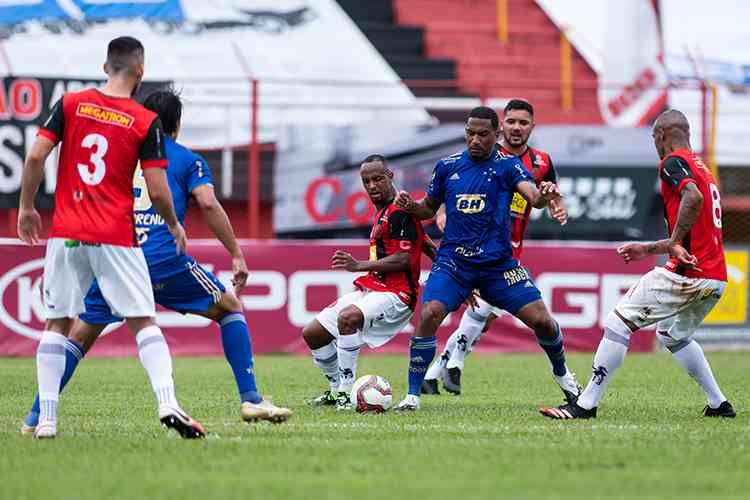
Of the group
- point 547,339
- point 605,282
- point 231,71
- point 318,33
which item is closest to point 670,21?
point 318,33

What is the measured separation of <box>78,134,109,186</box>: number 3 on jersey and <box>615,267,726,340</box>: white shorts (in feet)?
12.4

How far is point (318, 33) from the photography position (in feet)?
86.2

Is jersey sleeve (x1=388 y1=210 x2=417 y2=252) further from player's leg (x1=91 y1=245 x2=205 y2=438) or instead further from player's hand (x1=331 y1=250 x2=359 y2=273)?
player's leg (x1=91 y1=245 x2=205 y2=438)

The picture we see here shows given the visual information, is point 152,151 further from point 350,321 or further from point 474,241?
point 350,321

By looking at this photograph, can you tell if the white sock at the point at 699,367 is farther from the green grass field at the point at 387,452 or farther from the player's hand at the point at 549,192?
the player's hand at the point at 549,192

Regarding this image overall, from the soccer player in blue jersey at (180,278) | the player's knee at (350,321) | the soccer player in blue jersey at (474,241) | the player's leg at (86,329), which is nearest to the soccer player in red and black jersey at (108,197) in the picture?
the soccer player in blue jersey at (180,278)

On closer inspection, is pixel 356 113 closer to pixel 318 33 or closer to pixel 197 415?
pixel 318 33

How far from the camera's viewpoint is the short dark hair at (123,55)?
7.31 metres

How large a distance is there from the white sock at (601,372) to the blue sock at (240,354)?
2.32 metres

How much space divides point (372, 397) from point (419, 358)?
0.44m

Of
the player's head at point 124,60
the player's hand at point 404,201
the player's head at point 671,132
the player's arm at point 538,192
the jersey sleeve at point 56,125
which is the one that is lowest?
the player's hand at point 404,201

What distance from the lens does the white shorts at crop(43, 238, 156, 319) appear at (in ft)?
23.8

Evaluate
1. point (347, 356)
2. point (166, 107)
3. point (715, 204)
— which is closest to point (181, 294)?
point (166, 107)

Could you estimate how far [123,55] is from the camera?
7316 millimetres
